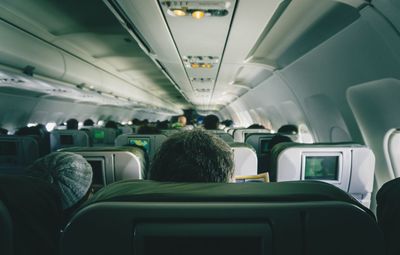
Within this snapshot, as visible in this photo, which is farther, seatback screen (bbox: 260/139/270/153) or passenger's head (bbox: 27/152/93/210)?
seatback screen (bbox: 260/139/270/153)

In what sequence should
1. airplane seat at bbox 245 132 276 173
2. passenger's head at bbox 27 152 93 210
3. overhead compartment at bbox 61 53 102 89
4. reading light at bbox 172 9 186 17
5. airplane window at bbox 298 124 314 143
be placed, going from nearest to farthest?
1. passenger's head at bbox 27 152 93 210
2. reading light at bbox 172 9 186 17
3. airplane seat at bbox 245 132 276 173
4. overhead compartment at bbox 61 53 102 89
5. airplane window at bbox 298 124 314 143

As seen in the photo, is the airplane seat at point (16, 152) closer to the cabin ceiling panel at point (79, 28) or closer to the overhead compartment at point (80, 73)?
the cabin ceiling panel at point (79, 28)

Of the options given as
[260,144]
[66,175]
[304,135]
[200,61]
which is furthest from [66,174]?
[304,135]

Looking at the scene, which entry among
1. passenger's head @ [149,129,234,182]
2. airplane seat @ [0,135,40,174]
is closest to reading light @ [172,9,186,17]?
passenger's head @ [149,129,234,182]

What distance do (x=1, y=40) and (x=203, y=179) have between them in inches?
173

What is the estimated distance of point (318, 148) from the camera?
2.55m

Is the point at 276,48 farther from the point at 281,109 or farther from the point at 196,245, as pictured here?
the point at 196,245

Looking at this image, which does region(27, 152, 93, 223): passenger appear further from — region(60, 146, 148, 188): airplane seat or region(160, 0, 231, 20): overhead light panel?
region(160, 0, 231, 20): overhead light panel

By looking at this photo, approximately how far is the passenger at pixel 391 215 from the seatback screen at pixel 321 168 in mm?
1482

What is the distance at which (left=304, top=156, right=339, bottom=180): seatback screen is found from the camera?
258 cm

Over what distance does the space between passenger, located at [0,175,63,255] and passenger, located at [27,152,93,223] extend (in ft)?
2.08

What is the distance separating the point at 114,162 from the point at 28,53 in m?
3.37

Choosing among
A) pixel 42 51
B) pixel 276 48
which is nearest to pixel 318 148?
pixel 276 48

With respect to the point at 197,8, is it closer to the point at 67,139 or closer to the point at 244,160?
Answer: the point at 244,160
